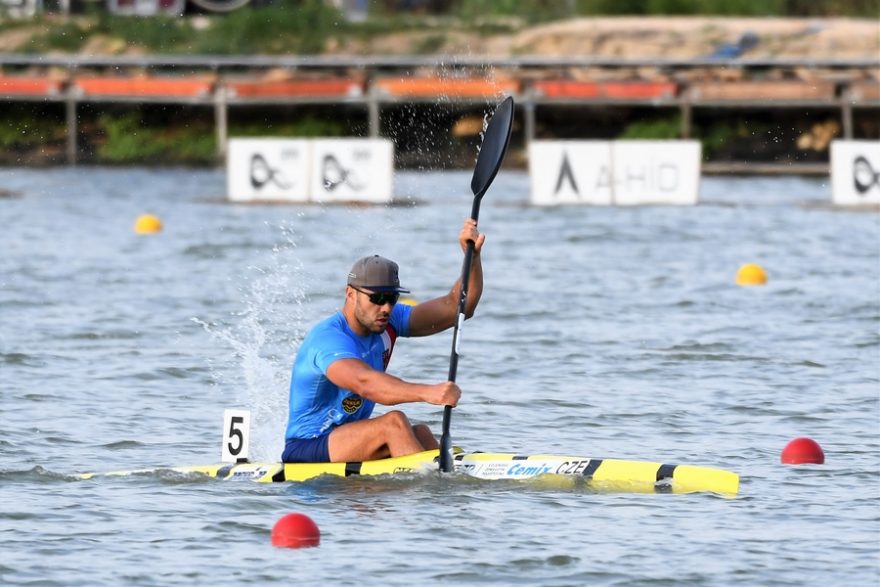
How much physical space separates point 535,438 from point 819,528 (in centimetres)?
278

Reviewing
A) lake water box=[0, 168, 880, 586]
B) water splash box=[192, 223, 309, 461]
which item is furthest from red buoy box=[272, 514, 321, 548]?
water splash box=[192, 223, 309, 461]

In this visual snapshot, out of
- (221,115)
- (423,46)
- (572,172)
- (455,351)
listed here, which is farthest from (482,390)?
(423,46)

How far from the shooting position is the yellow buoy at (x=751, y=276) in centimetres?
1983

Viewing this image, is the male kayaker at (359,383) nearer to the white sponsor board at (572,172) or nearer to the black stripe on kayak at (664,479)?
the black stripe on kayak at (664,479)

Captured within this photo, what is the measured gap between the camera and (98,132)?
140ft

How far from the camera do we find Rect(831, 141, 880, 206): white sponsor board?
26250mm

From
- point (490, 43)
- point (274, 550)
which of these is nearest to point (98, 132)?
point (490, 43)

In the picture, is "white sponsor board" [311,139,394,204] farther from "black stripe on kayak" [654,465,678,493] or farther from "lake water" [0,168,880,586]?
"black stripe on kayak" [654,465,678,493]

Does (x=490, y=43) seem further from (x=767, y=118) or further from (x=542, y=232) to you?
(x=542, y=232)

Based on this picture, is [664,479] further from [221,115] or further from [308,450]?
[221,115]

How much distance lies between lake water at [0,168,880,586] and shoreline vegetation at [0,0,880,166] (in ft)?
37.5

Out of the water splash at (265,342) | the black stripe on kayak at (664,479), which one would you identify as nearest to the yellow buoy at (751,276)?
the water splash at (265,342)

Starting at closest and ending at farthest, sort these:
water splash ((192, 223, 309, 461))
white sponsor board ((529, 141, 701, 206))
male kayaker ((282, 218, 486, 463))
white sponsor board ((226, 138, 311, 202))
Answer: male kayaker ((282, 218, 486, 463)) → water splash ((192, 223, 309, 461)) → white sponsor board ((529, 141, 701, 206)) → white sponsor board ((226, 138, 311, 202))

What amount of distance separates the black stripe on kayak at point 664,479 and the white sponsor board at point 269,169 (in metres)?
17.9
